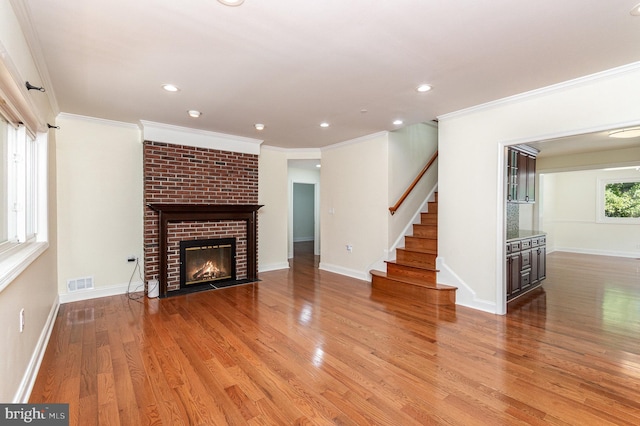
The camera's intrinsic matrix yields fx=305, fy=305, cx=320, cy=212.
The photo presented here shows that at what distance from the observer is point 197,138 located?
4.84 meters

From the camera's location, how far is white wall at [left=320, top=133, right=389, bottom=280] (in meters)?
5.12

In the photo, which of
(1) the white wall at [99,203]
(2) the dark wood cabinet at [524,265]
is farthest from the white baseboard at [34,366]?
(2) the dark wood cabinet at [524,265]

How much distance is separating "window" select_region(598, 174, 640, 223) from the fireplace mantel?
9.06m

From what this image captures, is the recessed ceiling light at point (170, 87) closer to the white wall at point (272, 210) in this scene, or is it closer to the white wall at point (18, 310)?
the white wall at point (18, 310)

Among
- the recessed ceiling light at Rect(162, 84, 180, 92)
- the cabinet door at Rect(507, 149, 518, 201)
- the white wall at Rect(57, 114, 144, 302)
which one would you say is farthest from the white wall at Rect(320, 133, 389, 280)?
the white wall at Rect(57, 114, 144, 302)

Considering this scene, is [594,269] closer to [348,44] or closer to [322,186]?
[322,186]

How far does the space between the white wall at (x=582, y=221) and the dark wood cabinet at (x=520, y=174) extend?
13.2 ft

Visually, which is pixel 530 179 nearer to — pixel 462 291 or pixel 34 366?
pixel 462 291

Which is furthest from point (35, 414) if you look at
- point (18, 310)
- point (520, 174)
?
point (520, 174)

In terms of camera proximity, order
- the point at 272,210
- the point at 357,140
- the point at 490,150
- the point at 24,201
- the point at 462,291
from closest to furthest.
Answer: the point at 24,201 → the point at 490,150 → the point at 462,291 → the point at 357,140 → the point at 272,210

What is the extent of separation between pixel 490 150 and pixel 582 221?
279 inches

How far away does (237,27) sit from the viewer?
2.11 meters

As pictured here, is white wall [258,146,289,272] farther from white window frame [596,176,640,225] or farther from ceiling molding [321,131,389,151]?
white window frame [596,176,640,225]

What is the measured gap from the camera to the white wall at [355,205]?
5.12m
